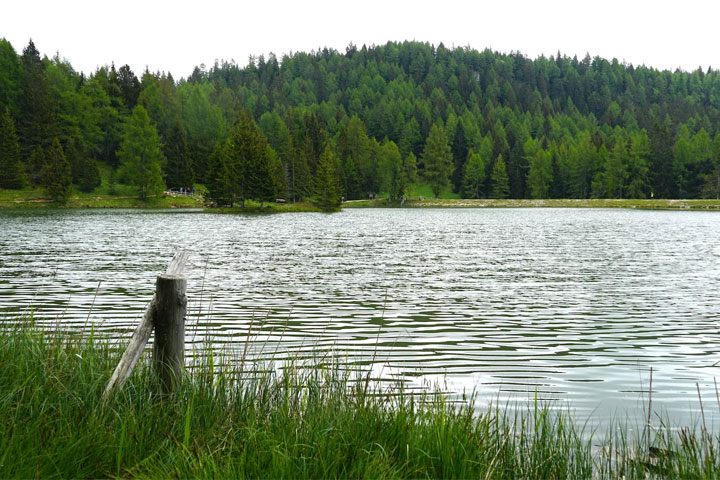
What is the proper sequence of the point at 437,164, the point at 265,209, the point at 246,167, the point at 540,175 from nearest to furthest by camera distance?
the point at 246,167
the point at 265,209
the point at 540,175
the point at 437,164

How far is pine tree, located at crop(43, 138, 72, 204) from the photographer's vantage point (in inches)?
3415

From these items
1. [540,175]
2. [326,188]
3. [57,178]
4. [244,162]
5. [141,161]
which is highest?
[540,175]

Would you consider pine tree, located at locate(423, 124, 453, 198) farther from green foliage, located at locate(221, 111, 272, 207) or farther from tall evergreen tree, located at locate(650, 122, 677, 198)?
green foliage, located at locate(221, 111, 272, 207)

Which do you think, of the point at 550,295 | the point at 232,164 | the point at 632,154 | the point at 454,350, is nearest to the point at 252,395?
the point at 454,350

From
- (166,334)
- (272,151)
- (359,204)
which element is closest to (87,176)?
(272,151)

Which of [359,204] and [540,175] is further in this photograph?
[540,175]

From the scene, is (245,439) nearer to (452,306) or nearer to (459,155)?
(452,306)

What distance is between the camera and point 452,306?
16578mm

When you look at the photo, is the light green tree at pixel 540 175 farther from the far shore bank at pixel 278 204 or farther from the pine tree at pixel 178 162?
the pine tree at pixel 178 162

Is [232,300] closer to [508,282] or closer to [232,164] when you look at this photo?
[508,282]

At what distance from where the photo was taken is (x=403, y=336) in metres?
12.6

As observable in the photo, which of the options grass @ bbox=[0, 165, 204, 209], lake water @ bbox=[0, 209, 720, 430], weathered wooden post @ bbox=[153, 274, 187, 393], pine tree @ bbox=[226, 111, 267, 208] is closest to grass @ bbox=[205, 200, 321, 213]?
pine tree @ bbox=[226, 111, 267, 208]

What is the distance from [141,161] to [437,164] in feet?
250

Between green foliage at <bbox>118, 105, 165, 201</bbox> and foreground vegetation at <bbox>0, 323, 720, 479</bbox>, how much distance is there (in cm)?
9709
